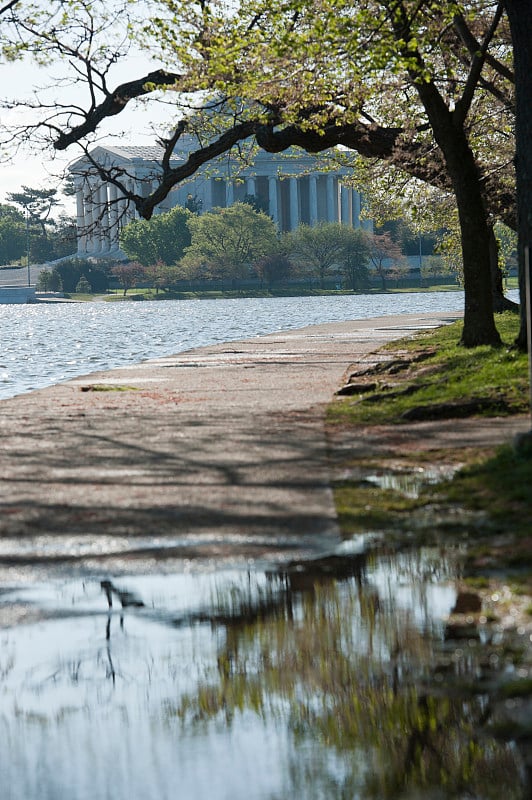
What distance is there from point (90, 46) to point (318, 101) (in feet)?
24.9

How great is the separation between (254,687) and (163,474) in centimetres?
614

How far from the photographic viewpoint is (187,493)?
1040cm

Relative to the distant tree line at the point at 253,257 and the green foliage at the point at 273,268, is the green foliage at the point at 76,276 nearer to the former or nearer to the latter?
the distant tree line at the point at 253,257

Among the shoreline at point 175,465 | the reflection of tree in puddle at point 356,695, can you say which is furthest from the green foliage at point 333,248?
the reflection of tree in puddle at point 356,695

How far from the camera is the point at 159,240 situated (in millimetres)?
169750

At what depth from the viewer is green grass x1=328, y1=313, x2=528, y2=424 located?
15473 mm

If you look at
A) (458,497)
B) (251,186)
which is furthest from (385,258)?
(458,497)

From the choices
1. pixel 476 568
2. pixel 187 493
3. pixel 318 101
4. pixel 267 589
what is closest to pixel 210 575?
pixel 267 589

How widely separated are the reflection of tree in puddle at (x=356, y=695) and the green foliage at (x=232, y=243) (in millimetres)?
152000

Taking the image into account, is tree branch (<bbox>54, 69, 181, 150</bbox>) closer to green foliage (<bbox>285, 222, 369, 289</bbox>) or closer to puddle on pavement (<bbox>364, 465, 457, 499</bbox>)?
puddle on pavement (<bbox>364, 465, 457, 499</bbox>)

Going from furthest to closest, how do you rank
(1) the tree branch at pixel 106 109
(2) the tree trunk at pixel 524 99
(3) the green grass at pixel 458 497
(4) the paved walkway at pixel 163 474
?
(1) the tree branch at pixel 106 109
(2) the tree trunk at pixel 524 99
(4) the paved walkway at pixel 163 474
(3) the green grass at pixel 458 497

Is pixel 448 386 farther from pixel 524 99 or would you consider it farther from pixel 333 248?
pixel 333 248

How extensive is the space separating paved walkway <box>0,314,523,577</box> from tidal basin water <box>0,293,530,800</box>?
46 centimetres

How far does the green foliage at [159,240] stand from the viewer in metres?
170
